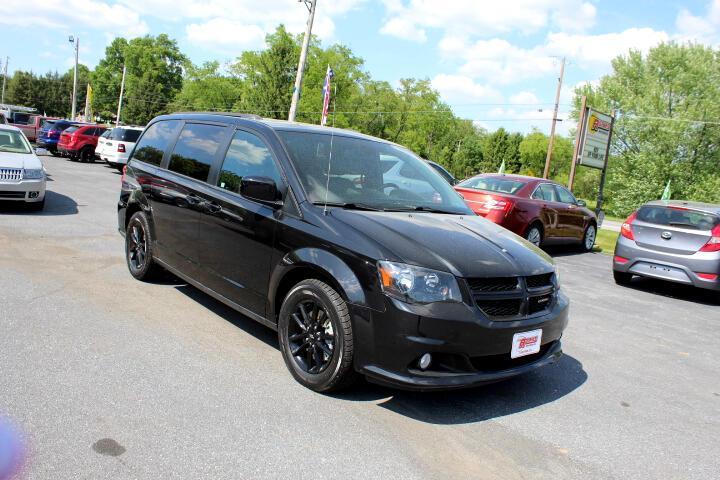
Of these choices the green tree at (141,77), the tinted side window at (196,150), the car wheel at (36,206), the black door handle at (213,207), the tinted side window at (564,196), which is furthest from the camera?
the green tree at (141,77)

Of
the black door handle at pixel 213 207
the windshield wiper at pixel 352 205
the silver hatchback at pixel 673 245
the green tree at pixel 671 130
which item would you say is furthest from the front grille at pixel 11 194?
the green tree at pixel 671 130

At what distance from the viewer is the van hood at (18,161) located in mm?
9880

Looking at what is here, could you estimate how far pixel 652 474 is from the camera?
10.6 ft

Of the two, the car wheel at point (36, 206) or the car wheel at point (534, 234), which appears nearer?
the car wheel at point (36, 206)

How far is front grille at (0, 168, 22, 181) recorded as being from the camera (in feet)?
32.0

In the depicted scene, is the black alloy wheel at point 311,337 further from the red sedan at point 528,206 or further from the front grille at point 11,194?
the front grille at point 11,194

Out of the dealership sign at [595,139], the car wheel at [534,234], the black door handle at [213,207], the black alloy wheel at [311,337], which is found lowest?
the black alloy wheel at [311,337]

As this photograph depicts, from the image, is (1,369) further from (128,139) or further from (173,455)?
(128,139)

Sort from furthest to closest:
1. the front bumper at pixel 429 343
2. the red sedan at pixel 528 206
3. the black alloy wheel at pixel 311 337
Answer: the red sedan at pixel 528 206
the black alloy wheel at pixel 311 337
the front bumper at pixel 429 343

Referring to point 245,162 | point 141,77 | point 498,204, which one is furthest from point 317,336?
point 141,77

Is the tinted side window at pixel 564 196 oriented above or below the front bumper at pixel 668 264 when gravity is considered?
above

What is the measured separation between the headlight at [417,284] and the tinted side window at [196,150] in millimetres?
2363

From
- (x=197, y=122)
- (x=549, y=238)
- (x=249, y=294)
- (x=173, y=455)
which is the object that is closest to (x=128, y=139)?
(x=549, y=238)

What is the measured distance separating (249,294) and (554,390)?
2.46 meters
